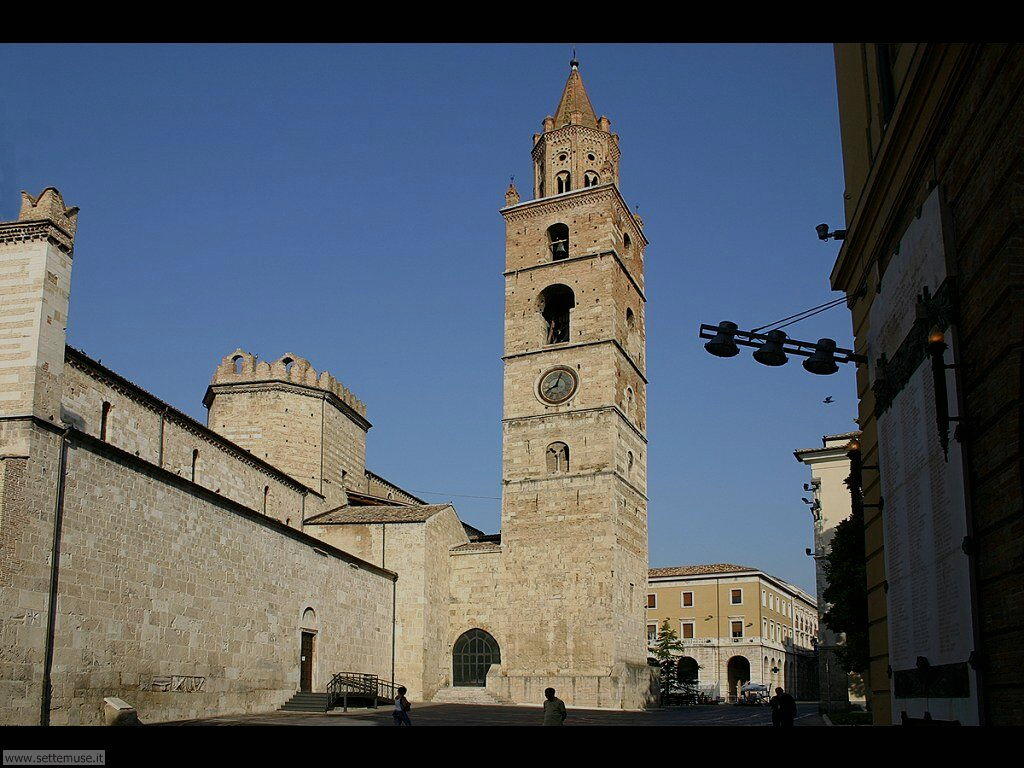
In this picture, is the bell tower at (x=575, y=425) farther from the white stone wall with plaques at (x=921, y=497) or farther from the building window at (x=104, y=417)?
the white stone wall with plaques at (x=921, y=497)

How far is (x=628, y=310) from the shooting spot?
42406mm

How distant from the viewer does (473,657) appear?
38.1 meters

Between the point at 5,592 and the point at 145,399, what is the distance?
11.2m

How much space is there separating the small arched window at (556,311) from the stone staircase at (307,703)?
18.6 m

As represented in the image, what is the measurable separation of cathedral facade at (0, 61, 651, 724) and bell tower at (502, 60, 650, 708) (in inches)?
3.8

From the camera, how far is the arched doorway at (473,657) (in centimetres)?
Answer: 3772

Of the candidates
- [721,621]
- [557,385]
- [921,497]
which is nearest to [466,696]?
[557,385]

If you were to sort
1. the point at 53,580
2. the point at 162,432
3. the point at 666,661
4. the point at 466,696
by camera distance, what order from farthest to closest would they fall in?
the point at 666,661 < the point at 466,696 < the point at 162,432 < the point at 53,580

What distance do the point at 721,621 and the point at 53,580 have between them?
5333 centimetres

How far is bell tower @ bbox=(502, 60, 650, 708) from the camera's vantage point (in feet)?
120

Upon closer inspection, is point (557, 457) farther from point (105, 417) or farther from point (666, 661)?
point (666, 661)

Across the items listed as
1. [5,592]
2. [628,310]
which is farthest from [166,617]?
[628,310]
